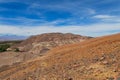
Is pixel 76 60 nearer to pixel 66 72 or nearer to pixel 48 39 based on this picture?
pixel 66 72

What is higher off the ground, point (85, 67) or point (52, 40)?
point (52, 40)

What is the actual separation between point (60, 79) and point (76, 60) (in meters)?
2.73

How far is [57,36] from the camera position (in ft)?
206

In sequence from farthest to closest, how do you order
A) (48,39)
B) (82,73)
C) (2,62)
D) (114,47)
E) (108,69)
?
(48,39)
(2,62)
(114,47)
(82,73)
(108,69)

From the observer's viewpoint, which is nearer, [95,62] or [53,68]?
[95,62]

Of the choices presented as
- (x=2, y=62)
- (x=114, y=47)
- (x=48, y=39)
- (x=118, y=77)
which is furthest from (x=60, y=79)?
(x=48, y=39)

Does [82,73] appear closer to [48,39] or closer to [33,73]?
[33,73]

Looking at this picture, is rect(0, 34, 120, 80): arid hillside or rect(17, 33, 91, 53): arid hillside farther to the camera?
rect(17, 33, 91, 53): arid hillside

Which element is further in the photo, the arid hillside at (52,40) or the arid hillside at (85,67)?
the arid hillside at (52,40)

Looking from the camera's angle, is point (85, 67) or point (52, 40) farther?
point (52, 40)

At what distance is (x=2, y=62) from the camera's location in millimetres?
32781

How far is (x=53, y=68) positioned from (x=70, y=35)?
4732 cm

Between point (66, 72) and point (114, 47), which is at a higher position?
point (114, 47)

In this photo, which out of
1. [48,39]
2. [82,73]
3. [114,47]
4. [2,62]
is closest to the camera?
[82,73]
